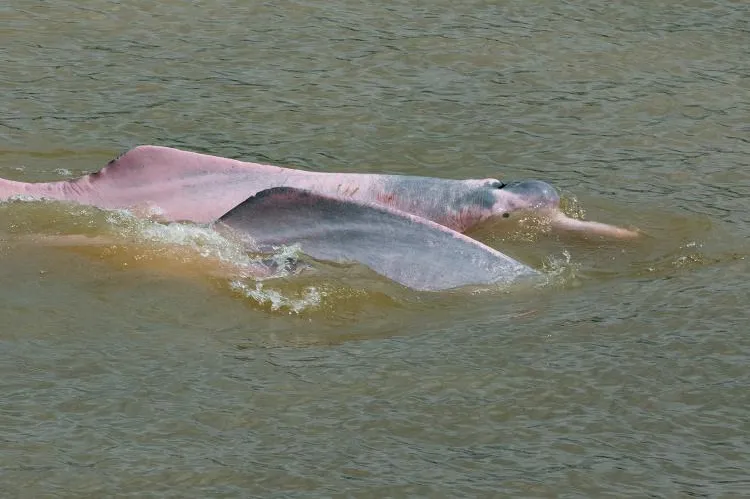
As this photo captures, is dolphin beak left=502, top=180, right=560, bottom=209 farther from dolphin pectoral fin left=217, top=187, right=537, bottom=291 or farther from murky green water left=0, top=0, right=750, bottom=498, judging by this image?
dolphin pectoral fin left=217, top=187, right=537, bottom=291

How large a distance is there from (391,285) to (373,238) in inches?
11.1

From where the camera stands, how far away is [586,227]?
7055mm

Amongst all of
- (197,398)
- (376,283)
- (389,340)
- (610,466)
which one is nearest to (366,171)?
(376,283)

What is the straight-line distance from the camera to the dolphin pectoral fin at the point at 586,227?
7035 mm

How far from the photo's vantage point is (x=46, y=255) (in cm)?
669

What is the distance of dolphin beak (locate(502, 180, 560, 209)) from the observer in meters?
6.97

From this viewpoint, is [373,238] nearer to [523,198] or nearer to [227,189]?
[523,198]

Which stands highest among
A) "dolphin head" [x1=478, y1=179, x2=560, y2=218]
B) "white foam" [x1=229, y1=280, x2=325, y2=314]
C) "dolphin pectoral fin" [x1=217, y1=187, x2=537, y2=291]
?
"dolphin head" [x1=478, y1=179, x2=560, y2=218]

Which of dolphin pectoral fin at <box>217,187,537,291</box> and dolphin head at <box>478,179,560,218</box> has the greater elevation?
dolphin head at <box>478,179,560,218</box>

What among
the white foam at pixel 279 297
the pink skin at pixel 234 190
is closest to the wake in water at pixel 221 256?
the white foam at pixel 279 297

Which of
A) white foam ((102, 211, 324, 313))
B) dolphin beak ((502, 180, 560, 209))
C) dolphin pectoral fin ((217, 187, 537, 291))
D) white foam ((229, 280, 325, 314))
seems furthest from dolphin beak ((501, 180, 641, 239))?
white foam ((229, 280, 325, 314))

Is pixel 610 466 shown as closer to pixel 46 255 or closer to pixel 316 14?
pixel 46 255

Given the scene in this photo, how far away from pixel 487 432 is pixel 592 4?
6326mm

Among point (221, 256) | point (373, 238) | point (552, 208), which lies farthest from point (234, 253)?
point (552, 208)
